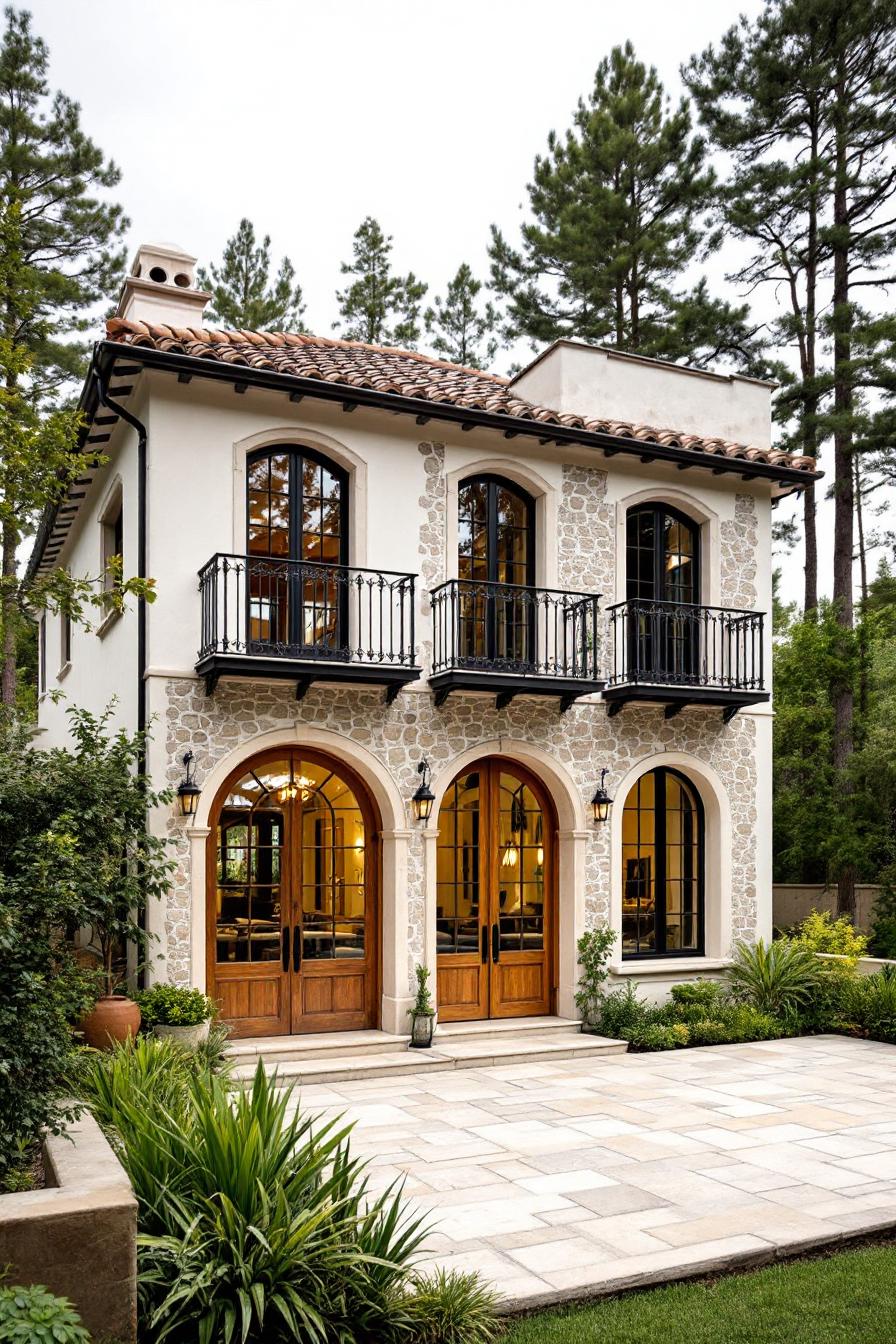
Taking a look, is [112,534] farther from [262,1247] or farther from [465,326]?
[465,326]

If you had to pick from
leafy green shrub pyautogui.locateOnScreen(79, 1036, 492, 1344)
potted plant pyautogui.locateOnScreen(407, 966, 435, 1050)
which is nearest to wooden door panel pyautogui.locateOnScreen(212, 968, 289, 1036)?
potted plant pyautogui.locateOnScreen(407, 966, 435, 1050)

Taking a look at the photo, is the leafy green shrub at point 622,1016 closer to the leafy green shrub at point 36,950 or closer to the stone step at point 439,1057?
the stone step at point 439,1057

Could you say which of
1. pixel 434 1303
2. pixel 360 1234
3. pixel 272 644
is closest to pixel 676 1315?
pixel 434 1303

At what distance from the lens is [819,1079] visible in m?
10.7

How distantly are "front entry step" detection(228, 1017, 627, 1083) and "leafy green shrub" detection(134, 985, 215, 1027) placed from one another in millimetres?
655

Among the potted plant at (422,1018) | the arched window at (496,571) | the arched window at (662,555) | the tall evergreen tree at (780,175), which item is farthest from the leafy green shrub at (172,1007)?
the tall evergreen tree at (780,175)

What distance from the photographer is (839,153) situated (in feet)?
68.1

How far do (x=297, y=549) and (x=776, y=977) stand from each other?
7.68 meters

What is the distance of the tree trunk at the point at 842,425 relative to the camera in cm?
1919

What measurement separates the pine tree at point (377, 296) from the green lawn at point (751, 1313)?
25.8 m

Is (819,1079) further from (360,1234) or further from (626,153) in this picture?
(626,153)

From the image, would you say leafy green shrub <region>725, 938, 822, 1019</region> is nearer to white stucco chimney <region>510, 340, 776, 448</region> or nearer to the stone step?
the stone step

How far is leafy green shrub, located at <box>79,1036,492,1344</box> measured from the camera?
473cm

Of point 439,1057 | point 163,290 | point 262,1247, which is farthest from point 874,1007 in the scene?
Answer: point 163,290
